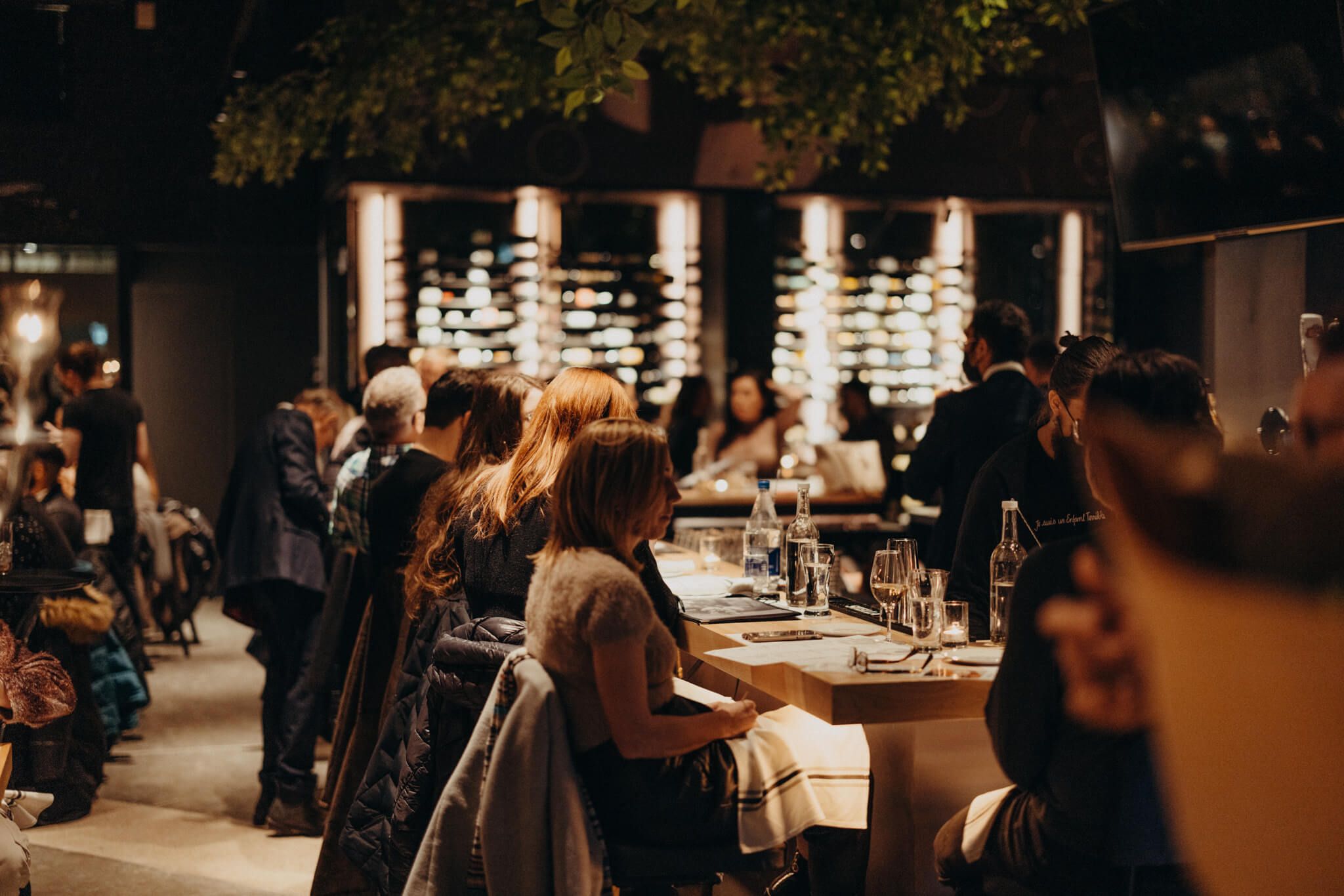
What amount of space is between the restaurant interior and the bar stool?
10 mm

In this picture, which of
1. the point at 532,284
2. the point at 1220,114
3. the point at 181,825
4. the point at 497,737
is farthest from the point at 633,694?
the point at 532,284

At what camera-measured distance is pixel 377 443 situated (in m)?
4.45

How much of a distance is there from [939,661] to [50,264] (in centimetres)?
960

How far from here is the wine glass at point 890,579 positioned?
3.10 m

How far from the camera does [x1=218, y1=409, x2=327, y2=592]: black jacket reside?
Result: 203 inches

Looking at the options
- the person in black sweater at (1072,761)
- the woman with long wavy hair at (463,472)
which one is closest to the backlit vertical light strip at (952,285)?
the woman with long wavy hair at (463,472)

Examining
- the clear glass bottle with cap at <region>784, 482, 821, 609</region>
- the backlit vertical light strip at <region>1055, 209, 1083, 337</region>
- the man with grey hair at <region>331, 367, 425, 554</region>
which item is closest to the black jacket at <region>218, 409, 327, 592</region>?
the man with grey hair at <region>331, 367, 425, 554</region>

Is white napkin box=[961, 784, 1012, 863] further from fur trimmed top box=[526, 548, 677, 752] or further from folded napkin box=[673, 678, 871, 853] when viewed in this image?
fur trimmed top box=[526, 548, 677, 752]

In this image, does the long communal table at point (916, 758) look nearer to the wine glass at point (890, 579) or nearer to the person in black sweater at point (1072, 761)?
the wine glass at point (890, 579)

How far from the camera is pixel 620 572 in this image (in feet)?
8.26

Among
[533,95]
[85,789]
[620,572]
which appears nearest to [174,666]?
[85,789]

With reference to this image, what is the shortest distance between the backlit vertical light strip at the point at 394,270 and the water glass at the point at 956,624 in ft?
22.4

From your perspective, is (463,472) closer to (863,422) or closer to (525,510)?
(525,510)

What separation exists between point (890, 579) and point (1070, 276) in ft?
26.7
